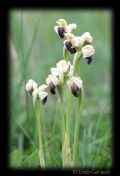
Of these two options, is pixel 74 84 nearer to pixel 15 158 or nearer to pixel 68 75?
pixel 68 75

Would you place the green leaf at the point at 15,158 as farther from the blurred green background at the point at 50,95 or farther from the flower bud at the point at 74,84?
the flower bud at the point at 74,84

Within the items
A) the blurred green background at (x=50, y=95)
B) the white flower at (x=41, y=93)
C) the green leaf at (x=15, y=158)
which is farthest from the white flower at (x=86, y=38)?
the green leaf at (x=15, y=158)

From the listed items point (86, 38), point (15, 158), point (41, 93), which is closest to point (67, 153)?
point (41, 93)

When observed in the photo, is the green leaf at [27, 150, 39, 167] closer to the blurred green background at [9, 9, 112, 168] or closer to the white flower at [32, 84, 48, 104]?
the blurred green background at [9, 9, 112, 168]

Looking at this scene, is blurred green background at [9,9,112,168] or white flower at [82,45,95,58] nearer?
white flower at [82,45,95,58]

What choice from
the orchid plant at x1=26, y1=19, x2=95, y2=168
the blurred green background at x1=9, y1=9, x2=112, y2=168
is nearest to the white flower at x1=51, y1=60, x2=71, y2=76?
the orchid plant at x1=26, y1=19, x2=95, y2=168

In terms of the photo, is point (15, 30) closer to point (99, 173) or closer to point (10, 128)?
point (10, 128)
